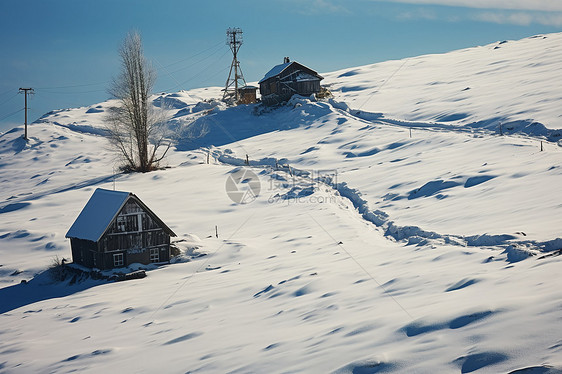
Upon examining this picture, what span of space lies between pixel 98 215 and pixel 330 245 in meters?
14.0

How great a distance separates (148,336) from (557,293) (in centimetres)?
1292

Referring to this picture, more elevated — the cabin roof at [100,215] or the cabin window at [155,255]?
the cabin roof at [100,215]

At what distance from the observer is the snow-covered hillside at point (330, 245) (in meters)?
12.0

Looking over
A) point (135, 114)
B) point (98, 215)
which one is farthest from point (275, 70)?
point (98, 215)

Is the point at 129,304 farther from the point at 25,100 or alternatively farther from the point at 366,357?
the point at 25,100

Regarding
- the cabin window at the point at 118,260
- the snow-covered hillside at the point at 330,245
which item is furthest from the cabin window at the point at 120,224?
the snow-covered hillside at the point at 330,245

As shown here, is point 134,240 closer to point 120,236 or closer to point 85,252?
→ point 120,236

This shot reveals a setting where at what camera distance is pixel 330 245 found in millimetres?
27016

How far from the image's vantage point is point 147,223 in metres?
30.7

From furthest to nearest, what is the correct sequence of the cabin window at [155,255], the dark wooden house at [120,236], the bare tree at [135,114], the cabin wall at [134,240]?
the bare tree at [135,114]
the cabin window at [155,255]
the cabin wall at [134,240]
the dark wooden house at [120,236]

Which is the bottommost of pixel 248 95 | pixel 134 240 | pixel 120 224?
pixel 134 240

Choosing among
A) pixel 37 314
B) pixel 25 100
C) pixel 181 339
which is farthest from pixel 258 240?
pixel 25 100

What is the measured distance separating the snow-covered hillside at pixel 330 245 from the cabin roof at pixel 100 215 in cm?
250

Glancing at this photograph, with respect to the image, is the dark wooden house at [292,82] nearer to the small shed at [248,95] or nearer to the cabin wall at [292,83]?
the cabin wall at [292,83]
